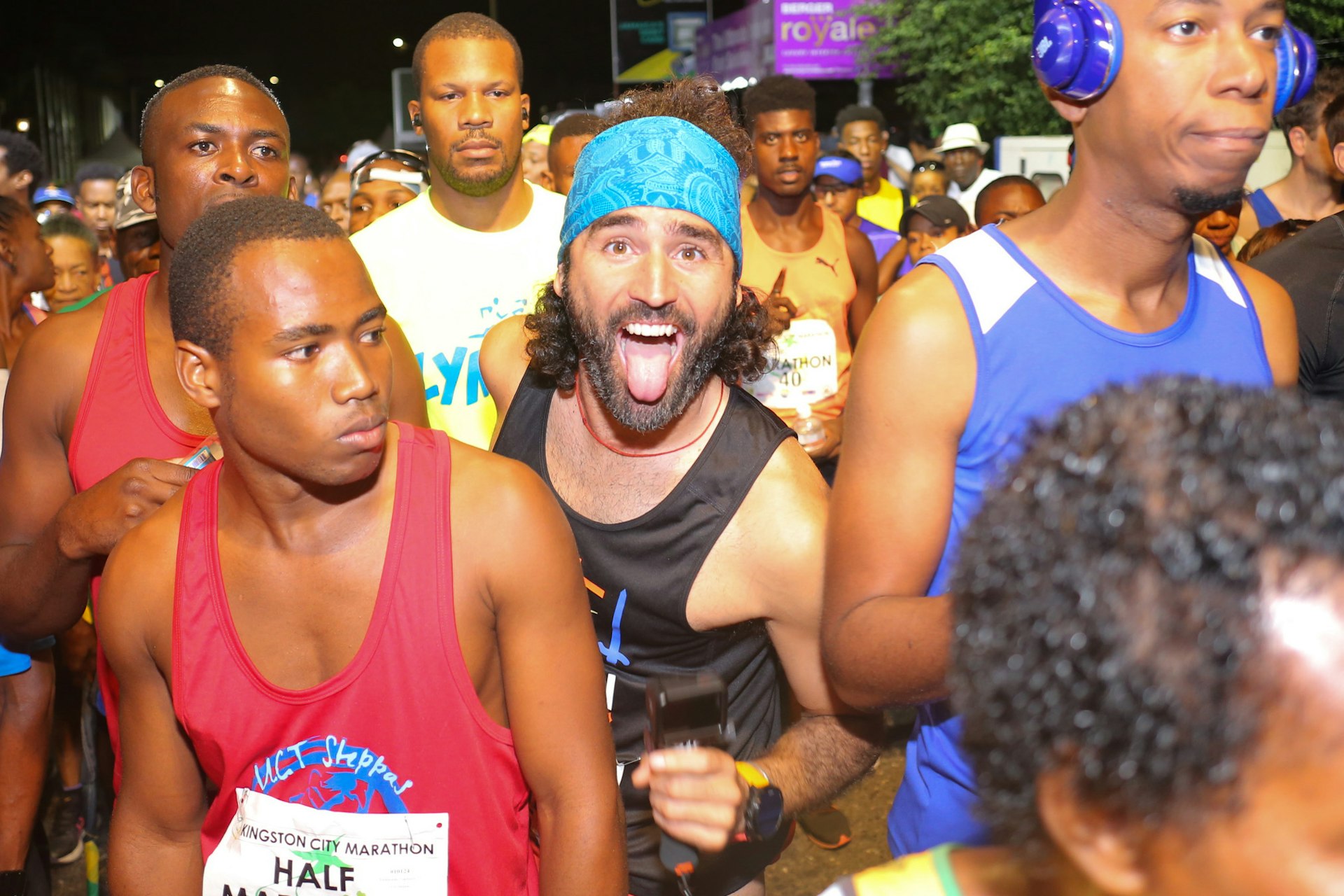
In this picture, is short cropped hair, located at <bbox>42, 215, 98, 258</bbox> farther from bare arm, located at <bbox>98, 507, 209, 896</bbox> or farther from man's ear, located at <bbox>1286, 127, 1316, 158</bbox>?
man's ear, located at <bbox>1286, 127, 1316, 158</bbox>

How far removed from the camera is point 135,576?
2.19 m

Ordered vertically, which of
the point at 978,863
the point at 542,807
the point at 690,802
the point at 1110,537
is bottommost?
the point at 542,807

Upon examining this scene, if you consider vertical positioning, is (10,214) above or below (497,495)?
above

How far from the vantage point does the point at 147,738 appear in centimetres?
221

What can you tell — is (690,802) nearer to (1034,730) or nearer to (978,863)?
(978,863)

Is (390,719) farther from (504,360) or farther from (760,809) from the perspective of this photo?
(504,360)

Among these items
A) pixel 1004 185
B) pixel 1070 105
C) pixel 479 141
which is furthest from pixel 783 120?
pixel 1070 105

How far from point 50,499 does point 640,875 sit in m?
1.67

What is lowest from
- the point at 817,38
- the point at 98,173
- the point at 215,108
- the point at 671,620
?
the point at 671,620

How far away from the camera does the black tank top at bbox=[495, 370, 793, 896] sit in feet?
8.18

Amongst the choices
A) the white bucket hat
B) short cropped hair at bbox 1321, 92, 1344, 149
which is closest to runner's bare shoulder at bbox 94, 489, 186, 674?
short cropped hair at bbox 1321, 92, 1344, 149

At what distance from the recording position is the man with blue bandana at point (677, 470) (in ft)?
8.08

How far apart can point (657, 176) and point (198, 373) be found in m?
1.07

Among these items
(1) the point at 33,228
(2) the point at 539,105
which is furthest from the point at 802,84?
→ (2) the point at 539,105
